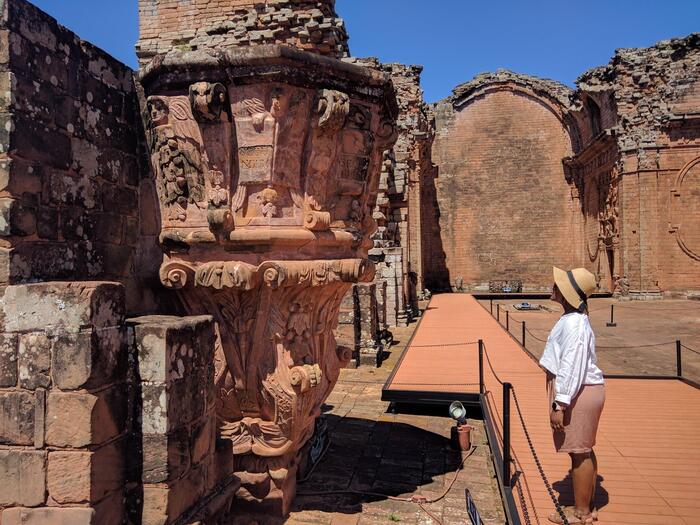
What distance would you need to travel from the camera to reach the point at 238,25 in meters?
8.79

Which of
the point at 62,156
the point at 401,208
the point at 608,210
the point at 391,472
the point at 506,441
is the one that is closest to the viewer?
the point at 62,156

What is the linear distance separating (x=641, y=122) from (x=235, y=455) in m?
22.8

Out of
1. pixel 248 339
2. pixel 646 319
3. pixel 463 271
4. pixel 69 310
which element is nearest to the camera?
pixel 69 310

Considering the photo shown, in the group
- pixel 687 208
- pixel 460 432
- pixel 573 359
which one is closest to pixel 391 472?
pixel 460 432

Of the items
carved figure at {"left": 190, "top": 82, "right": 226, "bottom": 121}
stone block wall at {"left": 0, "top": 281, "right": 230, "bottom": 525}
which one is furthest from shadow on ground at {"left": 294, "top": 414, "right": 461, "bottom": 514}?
carved figure at {"left": 190, "top": 82, "right": 226, "bottom": 121}

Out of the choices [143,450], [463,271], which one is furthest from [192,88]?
[463,271]

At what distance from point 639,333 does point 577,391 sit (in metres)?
11.8

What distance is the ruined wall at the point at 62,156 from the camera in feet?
7.82

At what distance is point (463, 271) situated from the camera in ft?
94.5

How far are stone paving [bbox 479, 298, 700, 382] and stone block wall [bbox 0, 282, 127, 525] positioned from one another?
8.51 meters

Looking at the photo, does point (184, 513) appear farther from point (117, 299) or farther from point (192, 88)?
point (192, 88)

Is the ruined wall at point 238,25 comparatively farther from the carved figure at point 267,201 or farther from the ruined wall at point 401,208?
the carved figure at point 267,201

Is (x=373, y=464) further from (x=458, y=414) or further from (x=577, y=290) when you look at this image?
(x=577, y=290)

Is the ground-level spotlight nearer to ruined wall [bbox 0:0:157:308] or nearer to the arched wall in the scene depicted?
ruined wall [bbox 0:0:157:308]
